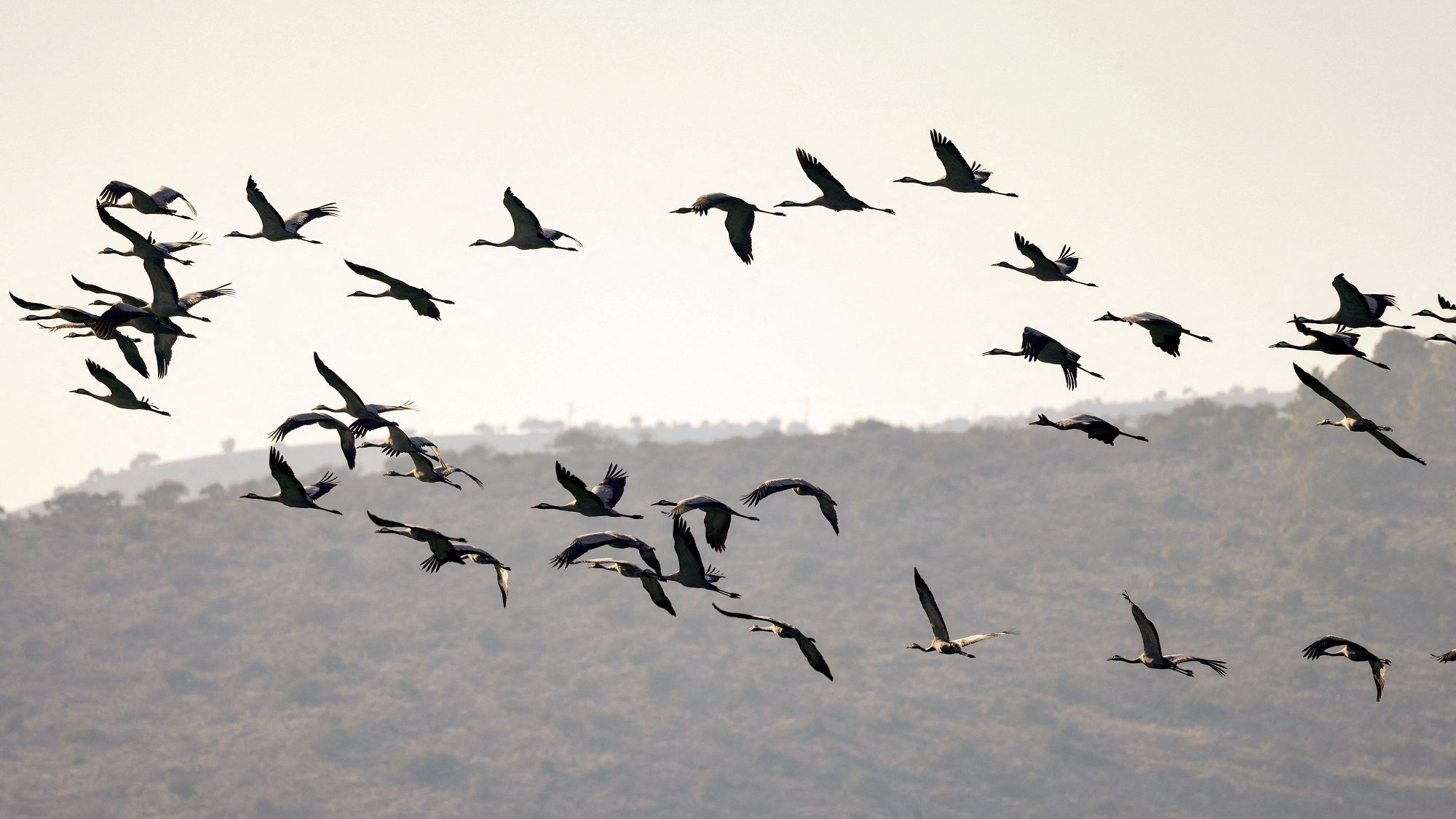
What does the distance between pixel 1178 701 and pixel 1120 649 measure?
10.4 m

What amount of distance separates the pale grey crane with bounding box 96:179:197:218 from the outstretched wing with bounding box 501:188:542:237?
17.5 feet

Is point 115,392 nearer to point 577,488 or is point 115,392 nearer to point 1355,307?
point 577,488

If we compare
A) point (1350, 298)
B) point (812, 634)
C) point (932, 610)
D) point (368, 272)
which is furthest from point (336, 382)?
point (812, 634)

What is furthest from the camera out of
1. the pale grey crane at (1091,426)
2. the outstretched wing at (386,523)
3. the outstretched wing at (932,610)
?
the outstretched wing at (932,610)

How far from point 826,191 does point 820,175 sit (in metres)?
0.98

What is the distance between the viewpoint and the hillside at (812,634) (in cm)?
10456

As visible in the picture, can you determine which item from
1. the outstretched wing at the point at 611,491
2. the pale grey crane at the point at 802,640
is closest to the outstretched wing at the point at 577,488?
the outstretched wing at the point at 611,491

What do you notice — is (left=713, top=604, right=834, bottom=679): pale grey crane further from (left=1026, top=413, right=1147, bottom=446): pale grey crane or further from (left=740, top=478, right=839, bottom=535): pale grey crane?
(left=1026, top=413, right=1147, bottom=446): pale grey crane

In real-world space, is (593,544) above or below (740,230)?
below

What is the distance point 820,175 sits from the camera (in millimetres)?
22344

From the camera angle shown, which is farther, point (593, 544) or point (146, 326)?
point (146, 326)

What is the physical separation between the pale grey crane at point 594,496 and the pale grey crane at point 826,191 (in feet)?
16.5

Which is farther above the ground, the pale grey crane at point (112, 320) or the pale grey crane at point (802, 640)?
the pale grey crane at point (112, 320)

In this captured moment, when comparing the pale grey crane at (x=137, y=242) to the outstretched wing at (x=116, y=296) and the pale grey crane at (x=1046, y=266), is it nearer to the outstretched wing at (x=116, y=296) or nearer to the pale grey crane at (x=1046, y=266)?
the outstretched wing at (x=116, y=296)
